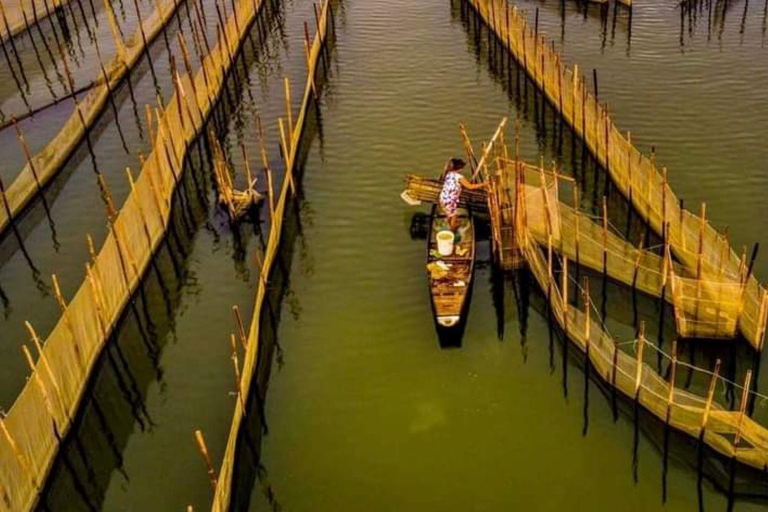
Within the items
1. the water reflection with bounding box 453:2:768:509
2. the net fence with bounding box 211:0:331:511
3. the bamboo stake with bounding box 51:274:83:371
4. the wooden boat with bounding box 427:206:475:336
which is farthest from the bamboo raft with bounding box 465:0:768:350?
the bamboo stake with bounding box 51:274:83:371

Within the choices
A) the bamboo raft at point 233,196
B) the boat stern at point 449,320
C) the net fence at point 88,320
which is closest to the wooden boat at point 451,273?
the boat stern at point 449,320

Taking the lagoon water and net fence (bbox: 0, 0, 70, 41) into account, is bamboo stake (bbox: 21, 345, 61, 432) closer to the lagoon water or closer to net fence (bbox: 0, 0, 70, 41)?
the lagoon water

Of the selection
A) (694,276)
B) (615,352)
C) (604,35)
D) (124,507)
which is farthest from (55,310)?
(604,35)

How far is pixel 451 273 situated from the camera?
17.9 meters

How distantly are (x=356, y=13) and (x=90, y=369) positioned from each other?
23015 mm

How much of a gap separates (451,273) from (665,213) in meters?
4.97

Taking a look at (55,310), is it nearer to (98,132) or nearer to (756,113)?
(98,132)

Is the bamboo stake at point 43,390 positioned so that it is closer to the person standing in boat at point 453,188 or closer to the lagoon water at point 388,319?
the lagoon water at point 388,319

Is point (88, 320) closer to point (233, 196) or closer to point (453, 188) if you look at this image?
point (233, 196)

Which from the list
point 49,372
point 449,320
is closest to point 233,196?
point 449,320

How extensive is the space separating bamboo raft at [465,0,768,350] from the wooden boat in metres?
1.24

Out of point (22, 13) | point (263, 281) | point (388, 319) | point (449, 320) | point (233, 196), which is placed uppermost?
point (22, 13)

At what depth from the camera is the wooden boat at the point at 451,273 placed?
55.5ft

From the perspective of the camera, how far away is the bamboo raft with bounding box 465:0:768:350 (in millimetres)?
15203
